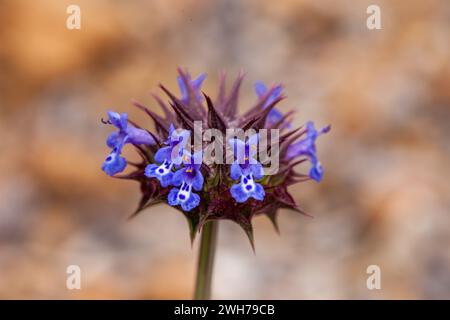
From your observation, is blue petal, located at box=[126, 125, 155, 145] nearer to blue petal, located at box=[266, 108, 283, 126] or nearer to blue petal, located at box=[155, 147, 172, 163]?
blue petal, located at box=[155, 147, 172, 163]

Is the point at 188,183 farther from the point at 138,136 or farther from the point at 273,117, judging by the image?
the point at 273,117

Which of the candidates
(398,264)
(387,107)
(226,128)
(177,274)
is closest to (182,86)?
(226,128)

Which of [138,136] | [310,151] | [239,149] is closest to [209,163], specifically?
[239,149]

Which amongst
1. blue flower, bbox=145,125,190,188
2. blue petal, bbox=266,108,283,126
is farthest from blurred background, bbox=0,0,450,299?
blue flower, bbox=145,125,190,188

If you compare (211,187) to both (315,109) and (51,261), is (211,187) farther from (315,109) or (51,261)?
(315,109)

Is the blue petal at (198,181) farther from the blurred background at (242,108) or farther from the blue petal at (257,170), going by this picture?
the blurred background at (242,108)
